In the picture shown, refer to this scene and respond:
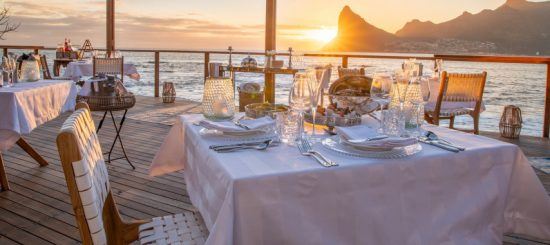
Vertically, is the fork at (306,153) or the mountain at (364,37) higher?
the mountain at (364,37)

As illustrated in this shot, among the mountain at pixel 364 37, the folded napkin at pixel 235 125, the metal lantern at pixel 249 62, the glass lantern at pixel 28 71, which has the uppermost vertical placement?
the mountain at pixel 364 37

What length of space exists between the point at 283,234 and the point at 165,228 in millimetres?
574

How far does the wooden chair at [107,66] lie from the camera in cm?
630

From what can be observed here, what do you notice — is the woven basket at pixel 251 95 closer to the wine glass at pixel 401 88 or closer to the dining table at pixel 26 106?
the dining table at pixel 26 106

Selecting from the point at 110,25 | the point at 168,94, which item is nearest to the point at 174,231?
the point at 168,94

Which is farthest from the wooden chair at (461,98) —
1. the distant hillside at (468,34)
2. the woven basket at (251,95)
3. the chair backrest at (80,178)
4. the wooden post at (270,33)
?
→ the distant hillside at (468,34)

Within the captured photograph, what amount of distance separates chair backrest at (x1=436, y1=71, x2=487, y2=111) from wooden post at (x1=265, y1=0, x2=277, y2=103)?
3.02 m

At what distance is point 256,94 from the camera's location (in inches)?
A: 188

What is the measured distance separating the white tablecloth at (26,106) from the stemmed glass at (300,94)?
193cm

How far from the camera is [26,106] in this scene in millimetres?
2678

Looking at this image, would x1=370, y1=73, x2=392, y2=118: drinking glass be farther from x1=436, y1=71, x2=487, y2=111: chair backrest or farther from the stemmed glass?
x1=436, y1=71, x2=487, y2=111: chair backrest

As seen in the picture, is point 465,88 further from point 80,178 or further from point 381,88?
point 80,178

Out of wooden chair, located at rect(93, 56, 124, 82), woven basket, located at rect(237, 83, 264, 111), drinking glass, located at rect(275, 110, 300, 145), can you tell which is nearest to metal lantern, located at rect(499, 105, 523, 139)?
woven basket, located at rect(237, 83, 264, 111)

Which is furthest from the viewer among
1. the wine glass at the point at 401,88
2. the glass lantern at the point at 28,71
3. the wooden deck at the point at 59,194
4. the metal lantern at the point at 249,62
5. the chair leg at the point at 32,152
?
the metal lantern at the point at 249,62
